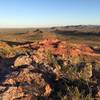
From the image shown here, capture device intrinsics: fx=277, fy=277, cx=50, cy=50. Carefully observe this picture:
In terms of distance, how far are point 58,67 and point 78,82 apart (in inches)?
67.1

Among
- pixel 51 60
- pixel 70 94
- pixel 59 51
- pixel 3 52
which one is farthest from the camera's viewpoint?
pixel 59 51

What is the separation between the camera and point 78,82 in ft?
37.4

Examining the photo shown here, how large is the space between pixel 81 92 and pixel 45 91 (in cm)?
148

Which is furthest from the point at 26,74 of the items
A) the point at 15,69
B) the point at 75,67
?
the point at 75,67

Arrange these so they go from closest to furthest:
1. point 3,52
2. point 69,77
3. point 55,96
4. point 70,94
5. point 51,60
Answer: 1. point 70,94
2. point 55,96
3. point 69,77
4. point 51,60
5. point 3,52

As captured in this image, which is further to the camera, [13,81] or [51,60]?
[51,60]

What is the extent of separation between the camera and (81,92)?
1050 cm

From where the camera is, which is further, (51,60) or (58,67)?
(51,60)

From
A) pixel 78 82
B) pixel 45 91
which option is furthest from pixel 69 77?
pixel 45 91

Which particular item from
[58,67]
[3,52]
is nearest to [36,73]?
[58,67]

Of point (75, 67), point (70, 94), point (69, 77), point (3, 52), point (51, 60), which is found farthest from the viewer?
point (3, 52)

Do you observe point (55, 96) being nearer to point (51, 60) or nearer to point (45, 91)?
point (45, 91)

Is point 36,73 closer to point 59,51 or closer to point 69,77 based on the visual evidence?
point 69,77

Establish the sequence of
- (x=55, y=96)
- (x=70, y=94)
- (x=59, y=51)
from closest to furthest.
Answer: (x=70, y=94) → (x=55, y=96) → (x=59, y=51)
